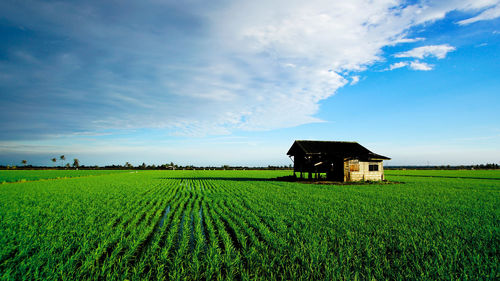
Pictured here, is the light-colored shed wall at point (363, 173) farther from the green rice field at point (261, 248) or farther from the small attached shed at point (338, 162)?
the green rice field at point (261, 248)

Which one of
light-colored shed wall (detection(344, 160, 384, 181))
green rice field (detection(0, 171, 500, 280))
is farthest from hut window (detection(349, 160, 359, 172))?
green rice field (detection(0, 171, 500, 280))

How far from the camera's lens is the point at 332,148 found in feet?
107

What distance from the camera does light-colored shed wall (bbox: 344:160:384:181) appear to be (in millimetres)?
28297

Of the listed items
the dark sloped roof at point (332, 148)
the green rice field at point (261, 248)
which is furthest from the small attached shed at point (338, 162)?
the green rice field at point (261, 248)

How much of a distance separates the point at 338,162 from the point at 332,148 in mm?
3788

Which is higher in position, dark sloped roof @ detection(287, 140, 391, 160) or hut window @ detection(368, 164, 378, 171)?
dark sloped roof @ detection(287, 140, 391, 160)

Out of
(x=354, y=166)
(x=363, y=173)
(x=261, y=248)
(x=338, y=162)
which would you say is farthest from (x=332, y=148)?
(x=261, y=248)

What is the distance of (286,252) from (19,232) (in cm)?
859

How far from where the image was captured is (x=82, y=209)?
1179cm

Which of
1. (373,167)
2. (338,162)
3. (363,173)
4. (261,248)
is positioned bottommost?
(261,248)

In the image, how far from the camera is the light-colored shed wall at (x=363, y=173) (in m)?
28.3

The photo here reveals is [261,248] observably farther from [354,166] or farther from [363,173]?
[363,173]

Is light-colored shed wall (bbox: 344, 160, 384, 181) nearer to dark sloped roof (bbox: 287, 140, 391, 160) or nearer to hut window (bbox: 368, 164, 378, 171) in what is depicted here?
hut window (bbox: 368, 164, 378, 171)

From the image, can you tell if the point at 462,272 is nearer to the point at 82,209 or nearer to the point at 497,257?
the point at 497,257
